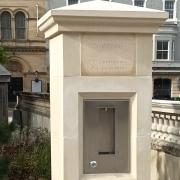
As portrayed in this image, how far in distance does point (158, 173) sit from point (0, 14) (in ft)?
110

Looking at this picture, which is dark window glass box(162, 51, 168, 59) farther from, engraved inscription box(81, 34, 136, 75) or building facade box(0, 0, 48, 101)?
engraved inscription box(81, 34, 136, 75)

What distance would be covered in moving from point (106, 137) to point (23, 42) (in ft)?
111

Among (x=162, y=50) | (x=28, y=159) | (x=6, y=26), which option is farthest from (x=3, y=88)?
(x=162, y=50)

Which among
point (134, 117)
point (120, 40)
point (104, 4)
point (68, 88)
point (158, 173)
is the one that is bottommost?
point (158, 173)

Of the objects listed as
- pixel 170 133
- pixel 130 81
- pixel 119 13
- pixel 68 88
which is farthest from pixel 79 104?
pixel 170 133

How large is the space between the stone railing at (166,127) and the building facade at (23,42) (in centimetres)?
3093

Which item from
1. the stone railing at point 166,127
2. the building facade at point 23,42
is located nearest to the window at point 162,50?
the building facade at point 23,42

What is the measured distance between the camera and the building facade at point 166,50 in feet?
123

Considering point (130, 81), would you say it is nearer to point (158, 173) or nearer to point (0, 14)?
point (158, 173)

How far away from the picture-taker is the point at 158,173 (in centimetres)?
575

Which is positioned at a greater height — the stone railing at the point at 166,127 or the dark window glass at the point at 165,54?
the dark window glass at the point at 165,54

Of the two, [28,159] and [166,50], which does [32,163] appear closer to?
[28,159]

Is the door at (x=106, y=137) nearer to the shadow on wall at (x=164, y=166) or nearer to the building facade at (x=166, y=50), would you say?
the shadow on wall at (x=164, y=166)

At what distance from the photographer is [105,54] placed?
4324mm
